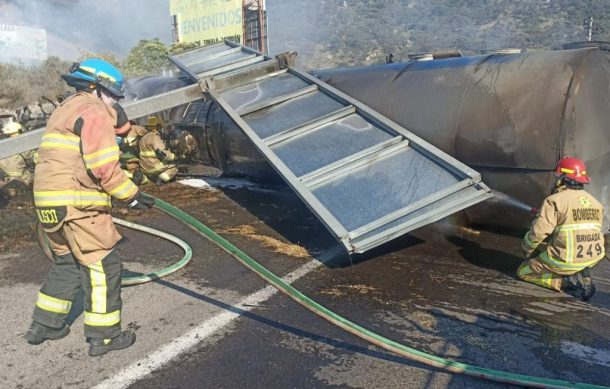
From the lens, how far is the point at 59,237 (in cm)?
306

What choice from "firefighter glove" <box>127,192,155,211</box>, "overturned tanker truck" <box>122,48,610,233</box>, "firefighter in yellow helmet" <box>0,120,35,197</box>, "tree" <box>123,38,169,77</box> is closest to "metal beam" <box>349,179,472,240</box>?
"overturned tanker truck" <box>122,48,610,233</box>

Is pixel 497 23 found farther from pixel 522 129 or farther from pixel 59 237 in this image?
pixel 59 237

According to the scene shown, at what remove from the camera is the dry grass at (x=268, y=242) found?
4.92m

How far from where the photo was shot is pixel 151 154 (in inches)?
310

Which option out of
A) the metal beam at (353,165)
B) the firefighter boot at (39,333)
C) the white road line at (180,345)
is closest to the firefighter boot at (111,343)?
the white road line at (180,345)

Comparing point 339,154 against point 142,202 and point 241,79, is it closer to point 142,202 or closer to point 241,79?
point 142,202

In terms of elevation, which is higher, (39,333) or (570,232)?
(570,232)

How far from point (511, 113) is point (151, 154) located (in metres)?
5.67

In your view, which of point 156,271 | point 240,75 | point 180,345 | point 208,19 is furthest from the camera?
point 208,19

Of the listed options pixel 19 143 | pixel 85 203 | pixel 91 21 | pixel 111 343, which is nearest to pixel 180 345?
pixel 111 343

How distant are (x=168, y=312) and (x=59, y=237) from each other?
957mm

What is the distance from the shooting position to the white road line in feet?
8.79

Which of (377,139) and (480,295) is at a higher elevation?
(377,139)

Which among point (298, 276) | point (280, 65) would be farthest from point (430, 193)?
point (280, 65)
